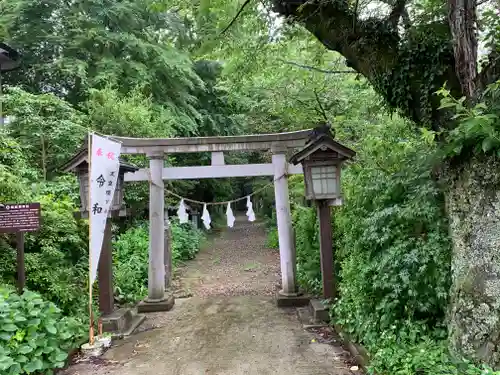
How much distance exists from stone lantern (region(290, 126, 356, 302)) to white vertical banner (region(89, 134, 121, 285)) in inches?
114

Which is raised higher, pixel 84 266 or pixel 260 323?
pixel 84 266

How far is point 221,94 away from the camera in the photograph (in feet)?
57.1

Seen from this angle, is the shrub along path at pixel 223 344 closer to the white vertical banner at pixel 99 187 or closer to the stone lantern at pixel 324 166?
the white vertical banner at pixel 99 187

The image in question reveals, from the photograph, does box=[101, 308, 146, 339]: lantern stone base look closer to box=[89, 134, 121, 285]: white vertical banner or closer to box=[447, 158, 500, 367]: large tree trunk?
box=[89, 134, 121, 285]: white vertical banner

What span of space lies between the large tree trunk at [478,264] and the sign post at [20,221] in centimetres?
496

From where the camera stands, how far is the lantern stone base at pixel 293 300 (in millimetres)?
7734

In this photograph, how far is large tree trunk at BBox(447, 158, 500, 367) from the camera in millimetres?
3236

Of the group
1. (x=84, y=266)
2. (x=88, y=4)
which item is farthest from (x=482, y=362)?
(x=88, y=4)

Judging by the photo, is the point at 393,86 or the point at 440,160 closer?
the point at 440,160

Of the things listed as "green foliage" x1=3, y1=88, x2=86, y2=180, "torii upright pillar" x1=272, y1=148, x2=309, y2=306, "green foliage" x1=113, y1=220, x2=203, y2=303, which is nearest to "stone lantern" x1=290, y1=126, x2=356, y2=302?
"torii upright pillar" x1=272, y1=148, x2=309, y2=306

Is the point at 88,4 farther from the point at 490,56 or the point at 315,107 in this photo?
the point at 490,56

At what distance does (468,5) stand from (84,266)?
22.5 ft

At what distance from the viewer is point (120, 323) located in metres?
6.45

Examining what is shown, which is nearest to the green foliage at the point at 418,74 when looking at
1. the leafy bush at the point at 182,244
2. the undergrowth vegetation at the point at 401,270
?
the undergrowth vegetation at the point at 401,270
